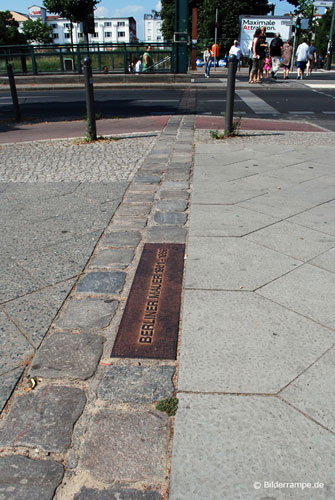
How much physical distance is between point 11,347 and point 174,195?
2641 mm

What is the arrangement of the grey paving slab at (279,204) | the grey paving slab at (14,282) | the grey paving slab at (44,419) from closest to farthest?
the grey paving slab at (44,419)
the grey paving slab at (14,282)
the grey paving slab at (279,204)

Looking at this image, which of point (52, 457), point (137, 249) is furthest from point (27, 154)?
point (52, 457)

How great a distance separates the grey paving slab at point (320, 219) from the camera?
356 cm

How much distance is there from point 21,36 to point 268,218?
343ft

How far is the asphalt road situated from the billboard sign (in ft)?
38.0

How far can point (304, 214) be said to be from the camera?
3859mm

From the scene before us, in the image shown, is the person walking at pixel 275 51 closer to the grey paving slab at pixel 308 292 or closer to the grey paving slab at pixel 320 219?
the grey paving slab at pixel 320 219

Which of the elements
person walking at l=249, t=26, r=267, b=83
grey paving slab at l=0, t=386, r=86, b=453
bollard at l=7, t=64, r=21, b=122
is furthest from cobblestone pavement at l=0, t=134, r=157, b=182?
person walking at l=249, t=26, r=267, b=83

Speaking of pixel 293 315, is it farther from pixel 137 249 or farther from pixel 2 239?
pixel 2 239

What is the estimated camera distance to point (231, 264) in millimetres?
2932

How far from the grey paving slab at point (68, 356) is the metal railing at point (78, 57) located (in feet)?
64.6

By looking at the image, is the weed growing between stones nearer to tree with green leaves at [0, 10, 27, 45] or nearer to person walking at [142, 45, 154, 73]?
person walking at [142, 45, 154, 73]

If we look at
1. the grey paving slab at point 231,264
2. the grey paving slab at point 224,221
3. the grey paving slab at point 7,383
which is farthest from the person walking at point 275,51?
the grey paving slab at point 7,383

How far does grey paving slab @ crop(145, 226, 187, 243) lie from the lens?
3.38 metres
